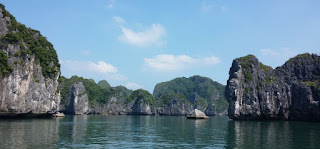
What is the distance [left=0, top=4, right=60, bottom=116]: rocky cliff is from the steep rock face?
272 ft

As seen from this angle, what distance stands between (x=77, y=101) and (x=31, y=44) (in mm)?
103299

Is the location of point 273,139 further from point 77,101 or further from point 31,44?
point 77,101

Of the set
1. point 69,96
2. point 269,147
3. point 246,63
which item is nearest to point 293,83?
point 246,63

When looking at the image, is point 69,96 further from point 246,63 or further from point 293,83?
point 293,83

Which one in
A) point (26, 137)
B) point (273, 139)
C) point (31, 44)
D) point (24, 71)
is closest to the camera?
point (26, 137)

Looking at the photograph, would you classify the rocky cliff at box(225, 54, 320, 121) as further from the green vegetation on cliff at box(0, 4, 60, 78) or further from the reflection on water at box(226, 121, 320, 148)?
the green vegetation on cliff at box(0, 4, 60, 78)

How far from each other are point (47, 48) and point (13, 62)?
25.7 metres

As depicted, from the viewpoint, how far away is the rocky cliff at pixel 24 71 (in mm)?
69688

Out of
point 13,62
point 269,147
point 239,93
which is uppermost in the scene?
point 13,62

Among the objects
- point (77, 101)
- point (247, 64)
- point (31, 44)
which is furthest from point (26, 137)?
point (77, 101)

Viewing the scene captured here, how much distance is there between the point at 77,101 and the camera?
595ft

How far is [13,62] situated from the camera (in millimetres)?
72000

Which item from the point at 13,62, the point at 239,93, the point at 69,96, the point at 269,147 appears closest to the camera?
the point at 269,147

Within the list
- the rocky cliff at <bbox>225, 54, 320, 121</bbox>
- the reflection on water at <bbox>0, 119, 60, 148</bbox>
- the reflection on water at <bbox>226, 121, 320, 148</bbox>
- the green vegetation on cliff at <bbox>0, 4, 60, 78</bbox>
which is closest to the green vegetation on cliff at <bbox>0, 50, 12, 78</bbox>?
the green vegetation on cliff at <bbox>0, 4, 60, 78</bbox>
